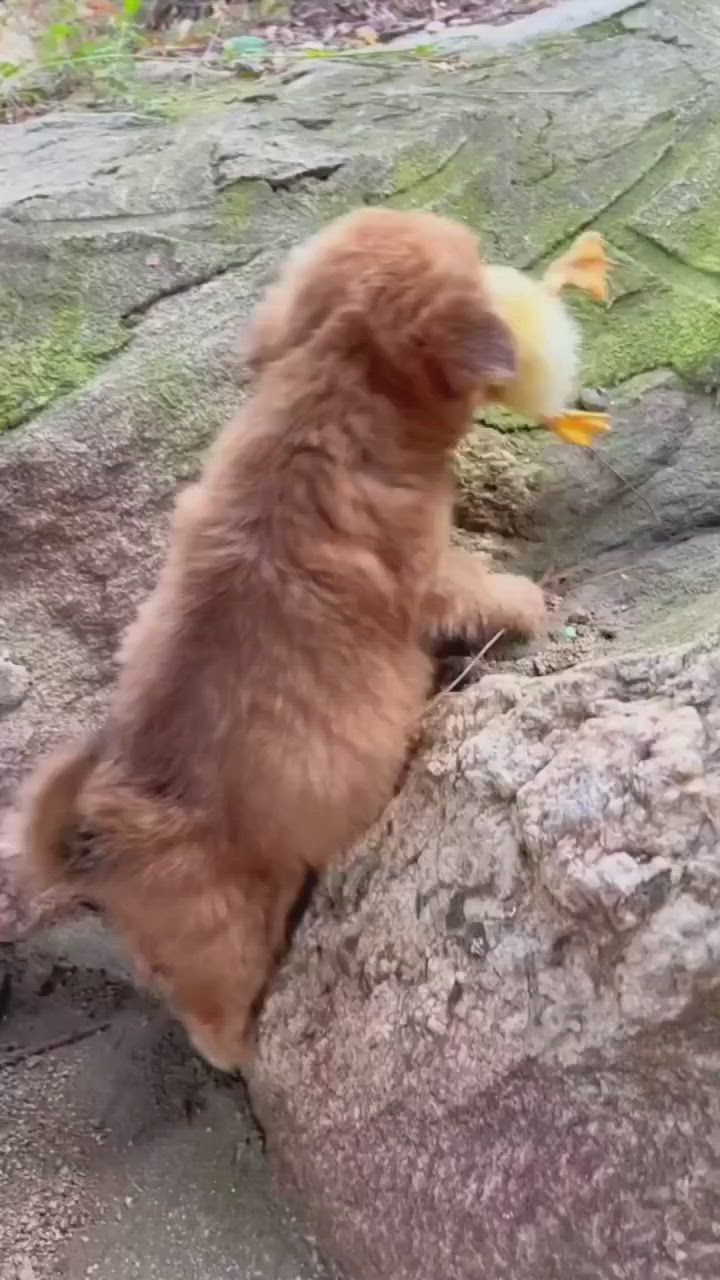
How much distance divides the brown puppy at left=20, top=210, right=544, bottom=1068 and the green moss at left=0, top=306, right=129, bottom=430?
606mm

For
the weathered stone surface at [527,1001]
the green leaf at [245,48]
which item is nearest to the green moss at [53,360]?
the weathered stone surface at [527,1001]

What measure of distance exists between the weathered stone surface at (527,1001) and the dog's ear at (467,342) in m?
0.53

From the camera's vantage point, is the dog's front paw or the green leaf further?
the green leaf

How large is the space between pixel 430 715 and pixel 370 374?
613 millimetres

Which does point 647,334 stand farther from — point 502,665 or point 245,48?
point 245,48

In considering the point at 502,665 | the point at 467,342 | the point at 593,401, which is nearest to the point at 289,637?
the point at 502,665

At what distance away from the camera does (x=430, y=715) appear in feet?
7.61

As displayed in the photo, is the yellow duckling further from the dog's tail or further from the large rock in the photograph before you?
the dog's tail

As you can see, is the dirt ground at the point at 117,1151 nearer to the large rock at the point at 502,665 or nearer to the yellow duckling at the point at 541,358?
the large rock at the point at 502,665

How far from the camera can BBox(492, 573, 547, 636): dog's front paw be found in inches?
96.4

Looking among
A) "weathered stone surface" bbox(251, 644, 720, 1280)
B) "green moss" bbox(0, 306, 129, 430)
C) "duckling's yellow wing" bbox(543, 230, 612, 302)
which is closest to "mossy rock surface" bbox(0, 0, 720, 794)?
"green moss" bbox(0, 306, 129, 430)

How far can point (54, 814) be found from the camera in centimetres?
227

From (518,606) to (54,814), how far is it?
2.98 ft

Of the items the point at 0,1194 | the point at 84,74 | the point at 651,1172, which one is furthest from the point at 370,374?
the point at 84,74
